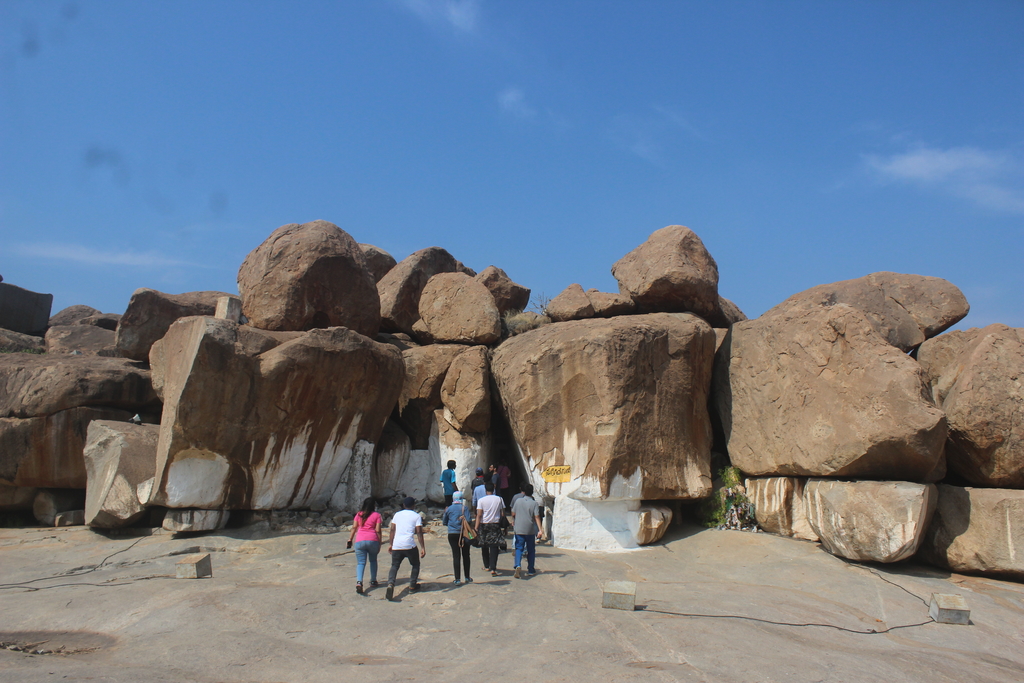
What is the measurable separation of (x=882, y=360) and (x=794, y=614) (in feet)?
13.7

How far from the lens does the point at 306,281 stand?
1271cm

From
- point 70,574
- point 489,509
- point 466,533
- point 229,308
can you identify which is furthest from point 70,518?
point 489,509

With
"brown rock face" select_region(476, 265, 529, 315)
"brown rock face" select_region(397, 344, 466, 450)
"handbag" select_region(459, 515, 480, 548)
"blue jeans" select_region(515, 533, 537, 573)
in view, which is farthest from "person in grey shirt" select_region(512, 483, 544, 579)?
"brown rock face" select_region(476, 265, 529, 315)

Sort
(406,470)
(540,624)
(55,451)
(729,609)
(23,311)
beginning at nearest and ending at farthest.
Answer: (540,624), (729,609), (55,451), (406,470), (23,311)

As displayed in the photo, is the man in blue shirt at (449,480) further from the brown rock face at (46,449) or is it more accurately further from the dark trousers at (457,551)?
the brown rock face at (46,449)

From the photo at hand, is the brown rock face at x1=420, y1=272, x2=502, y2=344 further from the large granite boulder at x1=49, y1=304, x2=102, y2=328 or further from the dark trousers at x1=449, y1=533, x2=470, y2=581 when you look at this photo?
the large granite boulder at x1=49, y1=304, x2=102, y2=328

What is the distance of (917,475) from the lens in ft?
31.7

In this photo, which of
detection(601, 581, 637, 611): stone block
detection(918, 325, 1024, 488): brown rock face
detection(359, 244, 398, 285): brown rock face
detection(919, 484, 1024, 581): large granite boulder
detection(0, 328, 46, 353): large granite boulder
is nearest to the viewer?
detection(601, 581, 637, 611): stone block

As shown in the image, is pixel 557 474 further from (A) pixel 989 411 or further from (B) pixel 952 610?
(A) pixel 989 411

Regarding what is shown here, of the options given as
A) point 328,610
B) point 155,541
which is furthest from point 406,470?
point 328,610

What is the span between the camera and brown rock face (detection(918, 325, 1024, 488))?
9695mm

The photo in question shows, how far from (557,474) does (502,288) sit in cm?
746

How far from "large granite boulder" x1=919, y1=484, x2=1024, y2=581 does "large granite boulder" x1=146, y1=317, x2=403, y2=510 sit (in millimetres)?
9554

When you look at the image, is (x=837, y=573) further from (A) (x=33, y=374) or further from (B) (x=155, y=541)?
(A) (x=33, y=374)
